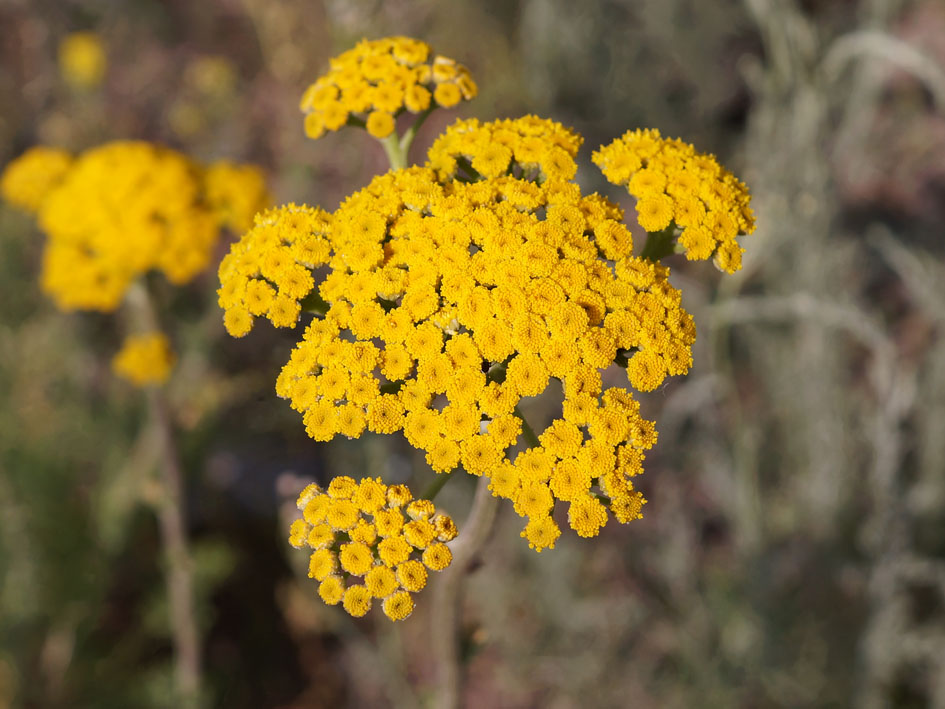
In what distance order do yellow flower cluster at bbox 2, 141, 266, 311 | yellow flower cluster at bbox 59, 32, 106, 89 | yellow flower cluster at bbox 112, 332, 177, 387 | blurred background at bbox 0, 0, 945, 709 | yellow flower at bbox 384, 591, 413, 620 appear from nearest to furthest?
yellow flower at bbox 384, 591, 413, 620
yellow flower cluster at bbox 2, 141, 266, 311
yellow flower cluster at bbox 112, 332, 177, 387
blurred background at bbox 0, 0, 945, 709
yellow flower cluster at bbox 59, 32, 106, 89

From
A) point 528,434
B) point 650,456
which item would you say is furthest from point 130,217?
point 650,456

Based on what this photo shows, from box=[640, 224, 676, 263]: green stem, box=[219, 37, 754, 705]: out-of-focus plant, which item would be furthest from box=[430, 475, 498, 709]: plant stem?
box=[640, 224, 676, 263]: green stem

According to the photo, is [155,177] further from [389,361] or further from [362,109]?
[389,361]

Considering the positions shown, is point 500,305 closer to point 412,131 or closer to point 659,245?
point 659,245

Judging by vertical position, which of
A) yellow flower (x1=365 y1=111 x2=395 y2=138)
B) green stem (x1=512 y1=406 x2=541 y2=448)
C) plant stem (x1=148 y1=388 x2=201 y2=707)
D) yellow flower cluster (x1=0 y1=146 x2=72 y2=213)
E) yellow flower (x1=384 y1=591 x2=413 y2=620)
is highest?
yellow flower (x1=365 y1=111 x2=395 y2=138)

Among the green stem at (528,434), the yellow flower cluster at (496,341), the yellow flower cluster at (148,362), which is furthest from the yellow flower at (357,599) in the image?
the yellow flower cluster at (148,362)

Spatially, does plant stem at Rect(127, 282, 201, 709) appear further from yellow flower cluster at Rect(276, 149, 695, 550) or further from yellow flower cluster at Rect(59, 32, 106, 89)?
yellow flower cluster at Rect(59, 32, 106, 89)

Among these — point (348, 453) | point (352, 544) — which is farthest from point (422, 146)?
point (352, 544)
